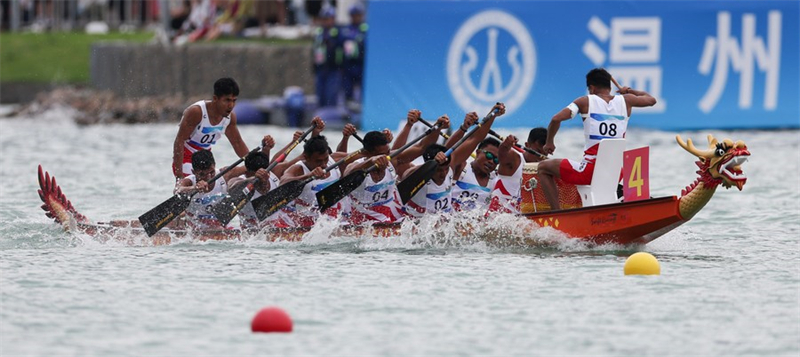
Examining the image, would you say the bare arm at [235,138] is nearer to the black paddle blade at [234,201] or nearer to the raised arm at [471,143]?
the black paddle blade at [234,201]

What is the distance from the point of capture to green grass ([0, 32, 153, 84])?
3488 centimetres

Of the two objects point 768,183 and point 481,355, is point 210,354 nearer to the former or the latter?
point 481,355

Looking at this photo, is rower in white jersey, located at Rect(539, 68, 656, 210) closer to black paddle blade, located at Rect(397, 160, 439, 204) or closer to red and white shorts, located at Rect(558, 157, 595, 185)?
red and white shorts, located at Rect(558, 157, 595, 185)

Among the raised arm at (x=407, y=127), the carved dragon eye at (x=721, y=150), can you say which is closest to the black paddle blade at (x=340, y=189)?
the raised arm at (x=407, y=127)

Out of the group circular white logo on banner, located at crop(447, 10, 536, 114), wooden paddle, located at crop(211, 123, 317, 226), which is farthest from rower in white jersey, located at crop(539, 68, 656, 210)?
circular white logo on banner, located at crop(447, 10, 536, 114)

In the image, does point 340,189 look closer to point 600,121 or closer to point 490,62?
point 600,121

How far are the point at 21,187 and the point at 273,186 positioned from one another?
21.8 feet

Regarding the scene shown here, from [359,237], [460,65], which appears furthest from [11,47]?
[359,237]

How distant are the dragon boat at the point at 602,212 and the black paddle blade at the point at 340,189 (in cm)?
28

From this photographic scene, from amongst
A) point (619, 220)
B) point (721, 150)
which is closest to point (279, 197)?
point (619, 220)

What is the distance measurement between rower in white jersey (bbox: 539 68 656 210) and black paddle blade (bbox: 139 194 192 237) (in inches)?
124

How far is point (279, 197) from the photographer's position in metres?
13.1

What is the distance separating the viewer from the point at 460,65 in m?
23.2

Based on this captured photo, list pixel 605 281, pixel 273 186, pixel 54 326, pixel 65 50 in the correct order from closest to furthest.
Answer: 1. pixel 54 326
2. pixel 605 281
3. pixel 273 186
4. pixel 65 50
